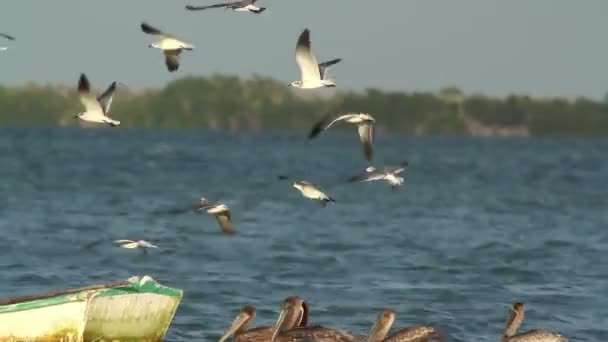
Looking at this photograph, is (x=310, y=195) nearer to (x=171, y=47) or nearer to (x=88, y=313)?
(x=171, y=47)

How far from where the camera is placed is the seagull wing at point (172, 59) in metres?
22.3

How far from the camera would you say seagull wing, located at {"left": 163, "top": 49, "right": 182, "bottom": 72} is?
22281 mm

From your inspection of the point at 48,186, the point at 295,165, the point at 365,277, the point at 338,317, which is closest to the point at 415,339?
the point at 338,317

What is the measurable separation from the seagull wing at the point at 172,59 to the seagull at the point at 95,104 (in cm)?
87

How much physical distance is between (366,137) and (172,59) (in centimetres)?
287

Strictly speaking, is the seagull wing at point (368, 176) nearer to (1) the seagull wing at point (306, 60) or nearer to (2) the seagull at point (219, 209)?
(1) the seagull wing at point (306, 60)

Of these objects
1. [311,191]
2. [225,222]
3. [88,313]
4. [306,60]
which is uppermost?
[306,60]

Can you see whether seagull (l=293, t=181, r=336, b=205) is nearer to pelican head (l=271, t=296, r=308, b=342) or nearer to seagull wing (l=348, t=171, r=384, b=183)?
seagull wing (l=348, t=171, r=384, b=183)

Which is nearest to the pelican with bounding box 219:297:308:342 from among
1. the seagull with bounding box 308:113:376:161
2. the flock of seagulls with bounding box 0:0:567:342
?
the flock of seagulls with bounding box 0:0:567:342

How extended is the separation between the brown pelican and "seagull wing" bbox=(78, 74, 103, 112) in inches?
191

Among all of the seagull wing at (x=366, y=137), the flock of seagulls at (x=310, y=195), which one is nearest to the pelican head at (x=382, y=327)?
the flock of seagulls at (x=310, y=195)

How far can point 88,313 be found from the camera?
18.8m

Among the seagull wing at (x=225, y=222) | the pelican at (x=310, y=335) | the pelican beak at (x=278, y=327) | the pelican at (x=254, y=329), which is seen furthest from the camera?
the seagull wing at (x=225, y=222)

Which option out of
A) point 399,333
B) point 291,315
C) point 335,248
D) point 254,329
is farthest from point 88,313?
point 335,248
